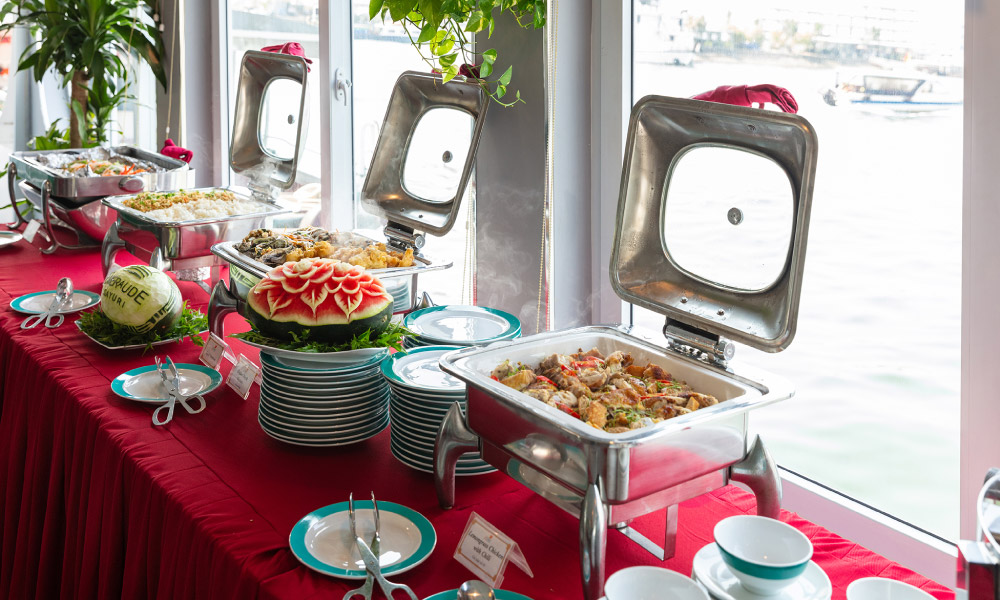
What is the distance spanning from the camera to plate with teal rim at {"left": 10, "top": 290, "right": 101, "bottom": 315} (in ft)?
6.57

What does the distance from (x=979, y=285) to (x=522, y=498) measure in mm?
693

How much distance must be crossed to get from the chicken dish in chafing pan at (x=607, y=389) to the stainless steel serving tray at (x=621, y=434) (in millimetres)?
39

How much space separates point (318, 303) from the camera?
129 centimetres

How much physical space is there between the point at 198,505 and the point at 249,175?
1.47m

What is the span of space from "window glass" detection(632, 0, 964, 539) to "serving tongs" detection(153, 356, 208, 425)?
0.99 metres

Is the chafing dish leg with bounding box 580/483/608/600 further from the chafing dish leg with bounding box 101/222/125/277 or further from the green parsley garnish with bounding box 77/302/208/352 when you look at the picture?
the chafing dish leg with bounding box 101/222/125/277

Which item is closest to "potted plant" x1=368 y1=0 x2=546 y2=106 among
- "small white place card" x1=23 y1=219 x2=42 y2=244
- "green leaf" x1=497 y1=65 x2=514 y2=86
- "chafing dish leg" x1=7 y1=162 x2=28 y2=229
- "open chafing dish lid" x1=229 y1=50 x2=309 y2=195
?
"green leaf" x1=497 y1=65 x2=514 y2=86

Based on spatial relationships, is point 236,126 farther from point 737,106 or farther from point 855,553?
point 855,553

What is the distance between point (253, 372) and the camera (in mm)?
1488

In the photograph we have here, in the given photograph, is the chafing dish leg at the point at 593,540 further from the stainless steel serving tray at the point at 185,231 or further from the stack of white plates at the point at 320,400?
the stainless steel serving tray at the point at 185,231

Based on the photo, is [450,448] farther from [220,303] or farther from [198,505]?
[220,303]

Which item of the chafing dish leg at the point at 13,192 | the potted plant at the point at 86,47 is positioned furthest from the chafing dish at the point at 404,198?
the potted plant at the point at 86,47

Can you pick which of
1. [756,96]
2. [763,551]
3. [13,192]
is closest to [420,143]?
[756,96]

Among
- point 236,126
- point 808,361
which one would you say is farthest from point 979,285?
point 236,126
